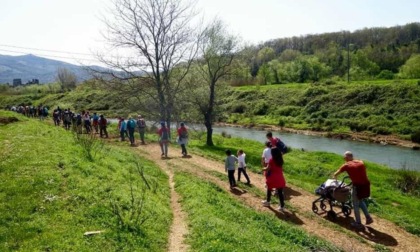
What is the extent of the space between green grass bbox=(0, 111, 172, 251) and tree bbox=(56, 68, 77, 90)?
12830 centimetres

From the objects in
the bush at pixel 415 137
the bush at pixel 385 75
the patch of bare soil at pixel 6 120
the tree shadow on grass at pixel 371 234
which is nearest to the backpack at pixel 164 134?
the tree shadow on grass at pixel 371 234

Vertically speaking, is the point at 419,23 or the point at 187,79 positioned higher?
the point at 419,23

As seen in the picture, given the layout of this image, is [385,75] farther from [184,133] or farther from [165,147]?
[165,147]

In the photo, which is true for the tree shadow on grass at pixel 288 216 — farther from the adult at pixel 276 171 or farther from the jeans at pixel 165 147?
the jeans at pixel 165 147

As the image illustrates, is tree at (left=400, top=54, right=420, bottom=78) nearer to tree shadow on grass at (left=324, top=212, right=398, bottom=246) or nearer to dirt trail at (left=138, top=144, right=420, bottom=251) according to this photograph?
dirt trail at (left=138, top=144, right=420, bottom=251)

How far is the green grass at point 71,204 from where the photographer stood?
30.1 ft

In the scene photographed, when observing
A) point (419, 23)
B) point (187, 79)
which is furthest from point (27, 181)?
point (419, 23)

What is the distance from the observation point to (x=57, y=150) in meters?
16.7

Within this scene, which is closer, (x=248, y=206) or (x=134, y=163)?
(x=248, y=206)

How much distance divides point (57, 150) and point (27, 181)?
4567 mm

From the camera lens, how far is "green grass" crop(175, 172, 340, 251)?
10039 millimetres

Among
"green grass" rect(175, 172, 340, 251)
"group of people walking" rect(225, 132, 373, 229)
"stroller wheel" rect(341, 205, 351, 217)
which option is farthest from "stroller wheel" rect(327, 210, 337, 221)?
"green grass" rect(175, 172, 340, 251)

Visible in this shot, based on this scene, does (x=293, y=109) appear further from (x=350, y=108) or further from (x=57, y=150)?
(x=57, y=150)

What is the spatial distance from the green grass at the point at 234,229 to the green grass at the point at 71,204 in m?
0.94
